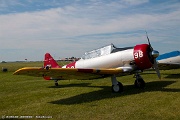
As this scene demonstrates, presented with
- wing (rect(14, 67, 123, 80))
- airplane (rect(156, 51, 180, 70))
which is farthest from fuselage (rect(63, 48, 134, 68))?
airplane (rect(156, 51, 180, 70))

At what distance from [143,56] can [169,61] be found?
368 inches

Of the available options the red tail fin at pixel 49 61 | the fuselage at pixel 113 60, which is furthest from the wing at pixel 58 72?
the red tail fin at pixel 49 61

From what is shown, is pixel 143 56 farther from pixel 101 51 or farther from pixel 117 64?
pixel 101 51

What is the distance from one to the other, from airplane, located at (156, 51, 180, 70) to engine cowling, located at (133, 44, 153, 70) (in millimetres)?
7897

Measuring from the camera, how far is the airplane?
58.8 feet

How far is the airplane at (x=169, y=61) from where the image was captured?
1792cm

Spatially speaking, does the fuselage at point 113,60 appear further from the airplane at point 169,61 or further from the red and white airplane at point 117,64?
the airplane at point 169,61

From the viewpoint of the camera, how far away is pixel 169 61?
18.7 m

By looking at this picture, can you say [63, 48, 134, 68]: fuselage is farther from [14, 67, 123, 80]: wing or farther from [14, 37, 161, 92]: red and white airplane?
[14, 67, 123, 80]: wing

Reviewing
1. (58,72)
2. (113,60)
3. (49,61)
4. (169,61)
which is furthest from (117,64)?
(169,61)

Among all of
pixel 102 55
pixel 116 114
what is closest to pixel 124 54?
pixel 102 55

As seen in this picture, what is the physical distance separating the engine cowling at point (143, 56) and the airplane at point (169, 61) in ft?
Answer: 25.9

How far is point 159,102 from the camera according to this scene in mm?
7930

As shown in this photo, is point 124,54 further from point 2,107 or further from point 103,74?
point 2,107
